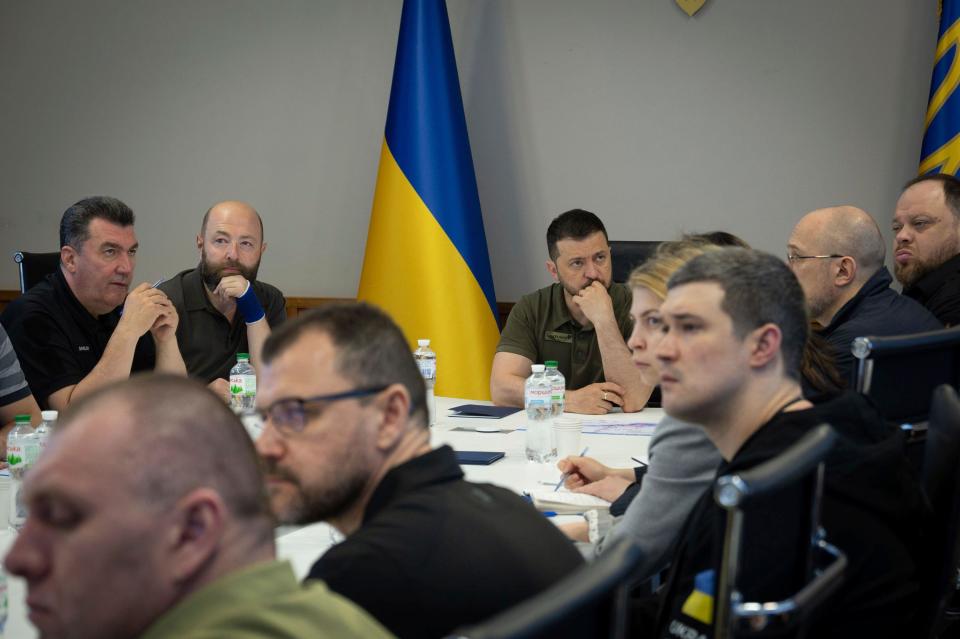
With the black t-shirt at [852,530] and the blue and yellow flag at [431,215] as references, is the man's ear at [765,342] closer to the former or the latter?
the black t-shirt at [852,530]

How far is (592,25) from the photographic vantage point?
16.6 feet

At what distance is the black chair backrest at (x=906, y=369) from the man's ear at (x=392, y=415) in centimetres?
96

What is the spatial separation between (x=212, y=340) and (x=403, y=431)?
250 centimetres

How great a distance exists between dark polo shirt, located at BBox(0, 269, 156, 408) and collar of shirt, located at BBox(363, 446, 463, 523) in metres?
2.23

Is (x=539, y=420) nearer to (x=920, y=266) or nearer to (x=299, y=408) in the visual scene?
(x=299, y=408)

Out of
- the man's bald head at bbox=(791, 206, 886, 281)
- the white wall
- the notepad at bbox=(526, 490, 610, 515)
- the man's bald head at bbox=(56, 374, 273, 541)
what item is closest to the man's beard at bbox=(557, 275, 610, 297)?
the man's bald head at bbox=(791, 206, 886, 281)

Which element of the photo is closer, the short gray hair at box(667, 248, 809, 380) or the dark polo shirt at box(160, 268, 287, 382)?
the short gray hair at box(667, 248, 809, 380)

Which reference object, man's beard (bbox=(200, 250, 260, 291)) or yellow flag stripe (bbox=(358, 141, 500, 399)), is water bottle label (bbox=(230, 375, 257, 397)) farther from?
yellow flag stripe (bbox=(358, 141, 500, 399))

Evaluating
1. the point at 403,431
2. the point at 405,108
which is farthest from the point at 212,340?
the point at 403,431

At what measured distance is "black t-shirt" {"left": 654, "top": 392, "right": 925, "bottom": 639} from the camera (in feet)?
5.07

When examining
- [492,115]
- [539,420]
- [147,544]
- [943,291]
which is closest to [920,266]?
[943,291]

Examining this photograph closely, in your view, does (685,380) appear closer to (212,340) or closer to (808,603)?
(808,603)

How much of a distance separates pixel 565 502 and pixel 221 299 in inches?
76.9

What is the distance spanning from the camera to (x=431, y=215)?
4.86m
